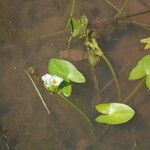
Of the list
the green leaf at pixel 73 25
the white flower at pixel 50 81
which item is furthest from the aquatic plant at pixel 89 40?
the white flower at pixel 50 81

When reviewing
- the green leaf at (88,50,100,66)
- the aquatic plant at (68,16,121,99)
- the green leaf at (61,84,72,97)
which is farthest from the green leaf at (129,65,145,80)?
the green leaf at (61,84,72,97)

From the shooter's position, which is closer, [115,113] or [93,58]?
[115,113]

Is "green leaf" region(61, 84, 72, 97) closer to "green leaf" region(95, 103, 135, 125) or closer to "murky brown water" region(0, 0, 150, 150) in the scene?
"murky brown water" region(0, 0, 150, 150)

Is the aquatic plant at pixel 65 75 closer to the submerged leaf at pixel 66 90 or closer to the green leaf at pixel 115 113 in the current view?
the submerged leaf at pixel 66 90

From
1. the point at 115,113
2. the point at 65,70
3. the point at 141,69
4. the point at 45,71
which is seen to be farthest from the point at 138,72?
the point at 45,71

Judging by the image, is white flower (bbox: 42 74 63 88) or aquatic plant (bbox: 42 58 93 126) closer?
white flower (bbox: 42 74 63 88)

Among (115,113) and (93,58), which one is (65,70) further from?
(115,113)
